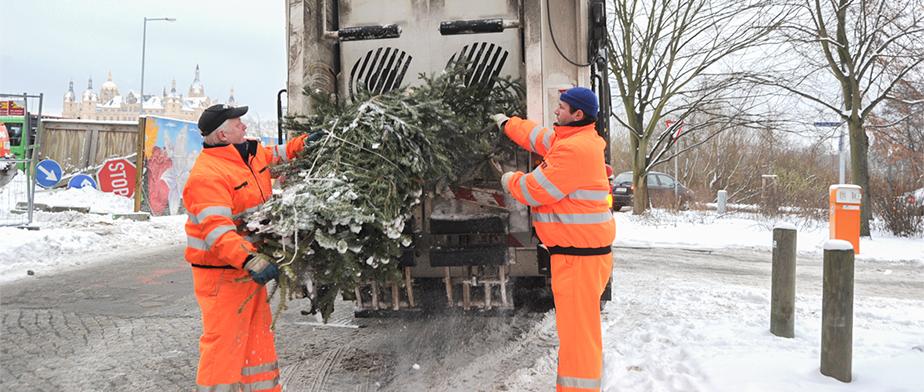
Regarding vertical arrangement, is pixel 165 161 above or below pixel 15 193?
above

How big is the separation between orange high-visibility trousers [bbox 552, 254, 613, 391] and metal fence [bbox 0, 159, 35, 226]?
10.6 meters

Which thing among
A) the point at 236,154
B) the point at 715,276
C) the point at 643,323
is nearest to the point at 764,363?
the point at 643,323

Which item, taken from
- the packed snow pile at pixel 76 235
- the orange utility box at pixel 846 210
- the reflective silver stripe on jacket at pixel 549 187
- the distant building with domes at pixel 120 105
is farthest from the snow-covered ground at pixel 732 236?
the distant building with domes at pixel 120 105

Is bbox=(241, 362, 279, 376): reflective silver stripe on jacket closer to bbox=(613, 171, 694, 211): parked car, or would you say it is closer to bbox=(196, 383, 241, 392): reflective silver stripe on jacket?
bbox=(196, 383, 241, 392): reflective silver stripe on jacket

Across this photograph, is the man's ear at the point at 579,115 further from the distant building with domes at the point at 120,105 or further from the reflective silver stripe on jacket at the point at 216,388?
the distant building with domes at the point at 120,105

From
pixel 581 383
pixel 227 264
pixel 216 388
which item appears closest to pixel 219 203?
pixel 227 264

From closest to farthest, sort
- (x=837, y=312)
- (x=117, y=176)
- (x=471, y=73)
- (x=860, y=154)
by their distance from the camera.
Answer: (x=837, y=312), (x=471, y=73), (x=860, y=154), (x=117, y=176)

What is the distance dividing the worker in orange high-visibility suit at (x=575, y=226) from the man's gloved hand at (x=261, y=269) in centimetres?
135

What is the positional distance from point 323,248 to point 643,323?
120 inches

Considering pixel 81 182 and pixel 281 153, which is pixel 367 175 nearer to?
pixel 281 153

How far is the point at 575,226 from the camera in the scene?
10.1 ft

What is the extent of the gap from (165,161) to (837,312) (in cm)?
1478

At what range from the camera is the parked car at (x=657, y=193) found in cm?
1977

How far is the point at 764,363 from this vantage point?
3469 mm
